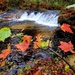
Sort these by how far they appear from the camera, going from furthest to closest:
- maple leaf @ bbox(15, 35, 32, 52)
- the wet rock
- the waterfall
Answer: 1. the waterfall
2. the wet rock
3. maple leaf @ bbox(15, 35, 32, 52)

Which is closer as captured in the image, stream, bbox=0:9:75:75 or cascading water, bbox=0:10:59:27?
stream, bbox=0:9:75:75

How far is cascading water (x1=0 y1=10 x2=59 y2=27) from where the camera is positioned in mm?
11328

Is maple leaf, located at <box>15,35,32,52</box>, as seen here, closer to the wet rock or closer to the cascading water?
the wet rock

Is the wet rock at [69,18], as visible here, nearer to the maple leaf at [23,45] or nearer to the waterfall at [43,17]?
the waterfall at [43,17]

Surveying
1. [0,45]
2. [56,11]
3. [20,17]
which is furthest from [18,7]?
[0,45]

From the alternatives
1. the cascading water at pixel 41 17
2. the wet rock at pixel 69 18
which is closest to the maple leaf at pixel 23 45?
the wet rock at pixel 69 18

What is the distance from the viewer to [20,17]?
13133mm

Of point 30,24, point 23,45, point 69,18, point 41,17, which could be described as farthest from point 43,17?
point 23,45

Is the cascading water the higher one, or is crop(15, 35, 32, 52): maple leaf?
crop(15, 35, 32, 52): maple leaf

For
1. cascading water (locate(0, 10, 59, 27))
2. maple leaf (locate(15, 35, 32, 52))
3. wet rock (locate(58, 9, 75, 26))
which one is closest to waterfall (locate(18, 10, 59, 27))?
cascading water (locate(0, 10, 59, 27))

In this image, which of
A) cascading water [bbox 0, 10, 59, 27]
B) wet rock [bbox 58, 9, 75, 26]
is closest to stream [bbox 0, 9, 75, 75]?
cascading water [bbox 0, 10, 59, 27]

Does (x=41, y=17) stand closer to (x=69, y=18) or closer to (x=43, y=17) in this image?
(x=43, y=17)

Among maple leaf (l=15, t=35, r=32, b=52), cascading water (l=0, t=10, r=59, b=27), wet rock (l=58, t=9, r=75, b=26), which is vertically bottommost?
cascading water (l=0, t=10, r=59, b=27)

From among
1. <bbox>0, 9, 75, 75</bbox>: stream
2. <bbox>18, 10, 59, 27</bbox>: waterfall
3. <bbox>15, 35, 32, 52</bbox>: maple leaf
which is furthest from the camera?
<bbox>18, 10, 59, 27</bbox>: waterfall
